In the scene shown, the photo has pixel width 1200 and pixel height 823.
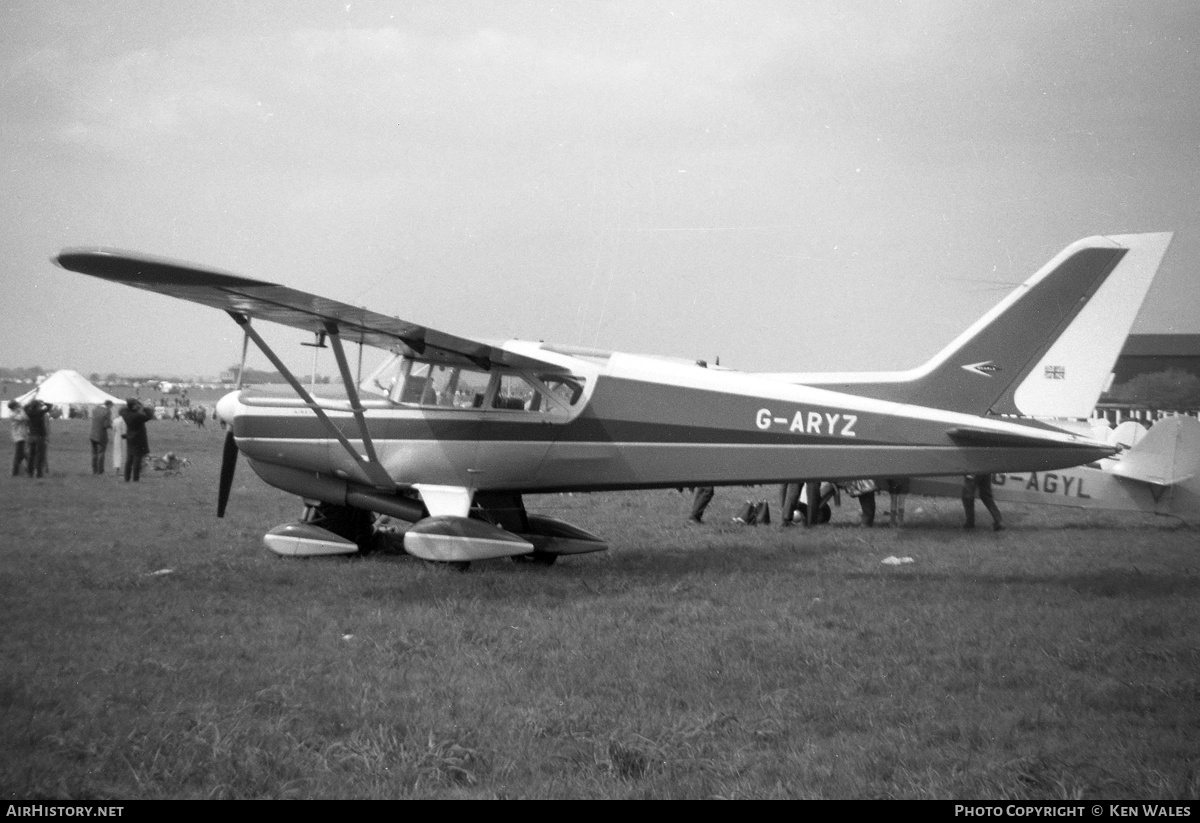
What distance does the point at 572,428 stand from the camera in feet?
28.2

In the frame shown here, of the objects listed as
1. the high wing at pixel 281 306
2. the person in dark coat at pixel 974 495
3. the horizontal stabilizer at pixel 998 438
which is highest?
the high wing at pixel 281 306

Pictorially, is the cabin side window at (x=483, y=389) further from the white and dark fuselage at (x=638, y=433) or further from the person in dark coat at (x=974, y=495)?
the person in dark coat at (x=974, y=495)

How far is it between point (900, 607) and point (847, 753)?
3.21 m

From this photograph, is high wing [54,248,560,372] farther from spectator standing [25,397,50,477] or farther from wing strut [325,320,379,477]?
spectator standing [25,397,50,477]

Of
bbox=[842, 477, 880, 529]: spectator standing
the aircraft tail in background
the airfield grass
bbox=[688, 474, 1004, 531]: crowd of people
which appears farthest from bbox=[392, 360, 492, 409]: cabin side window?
bbox=[842, 477, 880, 529]: spectator standing

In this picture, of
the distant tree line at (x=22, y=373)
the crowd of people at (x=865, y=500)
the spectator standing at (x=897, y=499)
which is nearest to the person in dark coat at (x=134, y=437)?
the distant tree line at (x=22, y=373)

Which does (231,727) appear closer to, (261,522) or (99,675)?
(99,675)

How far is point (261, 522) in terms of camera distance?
11359 millimetres

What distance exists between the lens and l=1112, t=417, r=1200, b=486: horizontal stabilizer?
1240 cm

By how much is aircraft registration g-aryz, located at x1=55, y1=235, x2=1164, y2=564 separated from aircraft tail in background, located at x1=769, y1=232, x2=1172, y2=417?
0.8 inches

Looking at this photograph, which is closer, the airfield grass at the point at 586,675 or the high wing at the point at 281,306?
the airfield grass at the point at 586,675

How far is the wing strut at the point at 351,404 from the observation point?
7504mm

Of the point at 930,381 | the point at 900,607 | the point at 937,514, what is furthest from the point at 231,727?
the point at 937,514

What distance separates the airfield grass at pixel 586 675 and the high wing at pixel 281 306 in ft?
6.54
